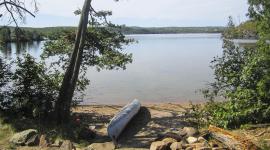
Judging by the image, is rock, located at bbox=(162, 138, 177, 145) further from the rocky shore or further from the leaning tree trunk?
the leaning tree trunk

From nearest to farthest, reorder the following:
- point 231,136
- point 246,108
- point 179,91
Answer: point 231,136 < point 246,108 < point 179,91

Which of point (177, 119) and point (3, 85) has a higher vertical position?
point (3, 85)

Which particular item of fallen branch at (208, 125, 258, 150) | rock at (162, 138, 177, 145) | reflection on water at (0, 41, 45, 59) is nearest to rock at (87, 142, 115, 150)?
rock at (162, 138, 177, 145)

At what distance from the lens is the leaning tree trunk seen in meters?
15.5

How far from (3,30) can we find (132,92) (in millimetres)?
13714

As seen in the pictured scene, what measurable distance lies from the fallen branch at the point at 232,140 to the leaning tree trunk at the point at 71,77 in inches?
252

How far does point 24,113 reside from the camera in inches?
616

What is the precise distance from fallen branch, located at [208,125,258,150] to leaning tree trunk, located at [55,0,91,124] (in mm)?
6405

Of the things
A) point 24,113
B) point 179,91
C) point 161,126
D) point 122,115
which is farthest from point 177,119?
point 179,91

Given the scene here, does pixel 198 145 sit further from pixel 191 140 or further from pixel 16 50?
pixel 16 50

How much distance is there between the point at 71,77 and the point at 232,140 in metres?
7.55

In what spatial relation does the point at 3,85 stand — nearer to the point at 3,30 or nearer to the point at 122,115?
the point at 3,30

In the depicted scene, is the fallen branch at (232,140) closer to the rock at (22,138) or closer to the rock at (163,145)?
the rock at (163,145)

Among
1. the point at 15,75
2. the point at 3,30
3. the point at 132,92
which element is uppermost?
the point at 3,30
